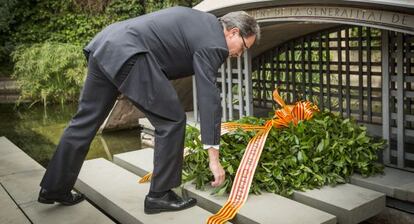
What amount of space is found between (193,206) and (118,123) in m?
4.60

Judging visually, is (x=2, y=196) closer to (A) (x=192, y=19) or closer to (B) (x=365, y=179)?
(A) (x=192, y=19)

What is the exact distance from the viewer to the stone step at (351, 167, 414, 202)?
364 centimetres

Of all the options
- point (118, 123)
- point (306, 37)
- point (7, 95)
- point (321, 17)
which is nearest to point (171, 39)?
point (321, 17)

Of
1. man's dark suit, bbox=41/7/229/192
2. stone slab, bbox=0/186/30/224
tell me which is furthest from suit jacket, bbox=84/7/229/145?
stone slab, bbox=0/186/30/224

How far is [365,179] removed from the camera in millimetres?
3902

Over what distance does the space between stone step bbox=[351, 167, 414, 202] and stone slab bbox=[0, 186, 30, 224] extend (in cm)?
252

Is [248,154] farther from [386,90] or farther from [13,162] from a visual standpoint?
[13,162]

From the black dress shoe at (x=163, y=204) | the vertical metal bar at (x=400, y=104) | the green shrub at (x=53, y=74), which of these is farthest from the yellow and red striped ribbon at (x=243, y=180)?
the green shrub at (x=53, y=74)

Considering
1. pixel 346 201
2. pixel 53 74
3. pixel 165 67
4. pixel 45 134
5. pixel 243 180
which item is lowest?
pixel 45 134

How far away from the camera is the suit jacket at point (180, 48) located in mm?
2830

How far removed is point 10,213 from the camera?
3.51m

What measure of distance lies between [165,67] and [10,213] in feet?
5.18

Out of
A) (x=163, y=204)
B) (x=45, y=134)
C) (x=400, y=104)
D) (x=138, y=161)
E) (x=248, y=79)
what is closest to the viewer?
(x=163, y=204)

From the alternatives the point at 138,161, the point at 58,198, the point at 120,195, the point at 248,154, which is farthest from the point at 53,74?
the point at 248,154
